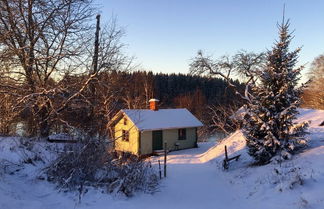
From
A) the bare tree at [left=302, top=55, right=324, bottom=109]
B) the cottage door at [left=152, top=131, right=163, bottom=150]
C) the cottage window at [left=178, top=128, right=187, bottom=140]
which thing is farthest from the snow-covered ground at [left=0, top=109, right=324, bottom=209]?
the bare tree at [left=302, top=55, right=324, bottom=109]

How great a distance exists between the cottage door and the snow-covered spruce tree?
37.8 feet

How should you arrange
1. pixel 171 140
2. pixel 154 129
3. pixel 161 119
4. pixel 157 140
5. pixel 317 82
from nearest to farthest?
pixel 154 129 < pixel 157 140 < pixel 171 140 < pixel 161 119 < pixel 317 82

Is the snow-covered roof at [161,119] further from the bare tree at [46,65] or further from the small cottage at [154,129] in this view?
the bare tree at [46,65]

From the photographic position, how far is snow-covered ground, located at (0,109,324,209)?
6609mm

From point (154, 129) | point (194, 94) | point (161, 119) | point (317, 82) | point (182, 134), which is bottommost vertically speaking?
point (182, 134)

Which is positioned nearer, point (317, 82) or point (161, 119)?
point (161, 119)

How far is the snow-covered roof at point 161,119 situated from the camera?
73.0 feet

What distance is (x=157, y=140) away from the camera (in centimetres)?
2333

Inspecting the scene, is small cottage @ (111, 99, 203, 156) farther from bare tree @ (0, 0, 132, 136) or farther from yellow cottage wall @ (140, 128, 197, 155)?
bare tree @ (0, 0, 132, 136)

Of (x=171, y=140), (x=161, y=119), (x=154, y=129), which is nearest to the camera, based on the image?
(x=154, y=129)

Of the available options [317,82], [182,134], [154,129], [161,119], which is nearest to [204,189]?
[154,129]

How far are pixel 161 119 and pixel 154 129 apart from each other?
2009 mm

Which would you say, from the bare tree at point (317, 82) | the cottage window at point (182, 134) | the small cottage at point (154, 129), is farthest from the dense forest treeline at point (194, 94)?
the cottage window at point (182, 134)

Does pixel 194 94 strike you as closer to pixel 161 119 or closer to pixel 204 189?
pixel 161 119
